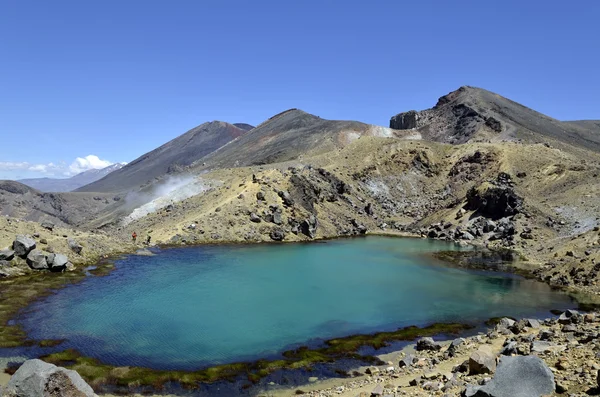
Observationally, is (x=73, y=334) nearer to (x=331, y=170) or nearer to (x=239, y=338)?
(x=239, y=338)

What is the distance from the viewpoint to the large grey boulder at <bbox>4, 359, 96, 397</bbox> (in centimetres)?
1580

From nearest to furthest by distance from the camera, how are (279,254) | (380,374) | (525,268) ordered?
(380,374)
(525,268)
(279,254)

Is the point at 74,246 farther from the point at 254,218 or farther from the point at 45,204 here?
the point at 45,204

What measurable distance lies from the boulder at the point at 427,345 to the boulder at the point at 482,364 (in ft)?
30.8

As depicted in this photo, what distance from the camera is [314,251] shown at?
6397 centimetres

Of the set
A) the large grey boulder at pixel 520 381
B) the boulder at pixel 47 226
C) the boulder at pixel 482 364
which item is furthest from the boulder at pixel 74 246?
the large grey boulder at pixel 520 381

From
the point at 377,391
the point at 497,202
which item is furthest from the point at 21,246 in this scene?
the point at 497,202

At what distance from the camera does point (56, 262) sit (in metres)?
43.7

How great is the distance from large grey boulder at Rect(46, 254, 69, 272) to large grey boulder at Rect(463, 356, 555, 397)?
44.1m

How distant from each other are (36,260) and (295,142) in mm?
112023

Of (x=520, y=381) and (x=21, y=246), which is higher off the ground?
(x=21, y=246)

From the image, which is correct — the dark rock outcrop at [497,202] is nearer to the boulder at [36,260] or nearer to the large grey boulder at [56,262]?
the large grey boulder at [56,262]

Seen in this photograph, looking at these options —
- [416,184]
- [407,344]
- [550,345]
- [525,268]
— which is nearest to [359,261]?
[525,268]

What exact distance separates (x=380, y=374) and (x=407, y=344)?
271 inches
